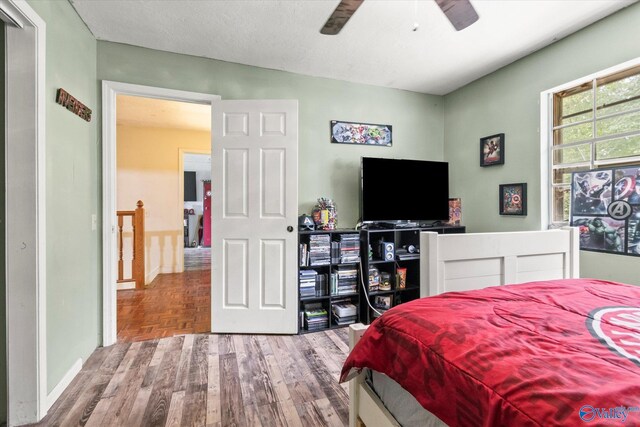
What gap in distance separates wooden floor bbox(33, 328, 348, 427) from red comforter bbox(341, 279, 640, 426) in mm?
769

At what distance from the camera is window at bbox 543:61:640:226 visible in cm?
211

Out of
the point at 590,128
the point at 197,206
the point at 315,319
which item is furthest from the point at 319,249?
the point at 197,206

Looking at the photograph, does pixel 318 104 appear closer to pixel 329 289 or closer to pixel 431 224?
pixel 431 224

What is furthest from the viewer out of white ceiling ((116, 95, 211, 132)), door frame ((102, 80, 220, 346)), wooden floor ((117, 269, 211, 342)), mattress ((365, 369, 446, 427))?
white ceiling ((116, 95, 211, 132))

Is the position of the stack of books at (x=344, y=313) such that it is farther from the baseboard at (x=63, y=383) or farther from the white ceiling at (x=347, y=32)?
the white ceiling at (x=347, y=32)

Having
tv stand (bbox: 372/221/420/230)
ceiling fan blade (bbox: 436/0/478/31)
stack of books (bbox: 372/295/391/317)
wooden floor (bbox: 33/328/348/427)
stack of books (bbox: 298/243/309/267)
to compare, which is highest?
ceiling fan blade (bbox: 436/0/478/31)

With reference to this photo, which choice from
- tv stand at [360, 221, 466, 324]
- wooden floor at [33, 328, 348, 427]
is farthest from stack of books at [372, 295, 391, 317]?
wooden floor at [33, 328, 348, 427]

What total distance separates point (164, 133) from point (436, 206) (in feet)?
13.9

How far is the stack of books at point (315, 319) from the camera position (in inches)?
106

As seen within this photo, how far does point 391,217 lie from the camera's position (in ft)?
9.73

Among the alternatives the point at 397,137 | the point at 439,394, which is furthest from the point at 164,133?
the point at 439,394

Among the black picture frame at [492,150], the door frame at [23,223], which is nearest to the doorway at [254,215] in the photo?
the door frame at [23,223]

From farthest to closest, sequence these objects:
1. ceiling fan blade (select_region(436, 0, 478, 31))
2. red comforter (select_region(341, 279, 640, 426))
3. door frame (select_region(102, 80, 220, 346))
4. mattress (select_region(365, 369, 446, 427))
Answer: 1. door frame (select_region(102, 80, 220, 346))
2. ceiling fan blade (select_region(436, 0, 478, 31))
3. mattress (select_region(365, 369, 446, 427))
4. red comforter (select_region(341, 279, 640, 426))

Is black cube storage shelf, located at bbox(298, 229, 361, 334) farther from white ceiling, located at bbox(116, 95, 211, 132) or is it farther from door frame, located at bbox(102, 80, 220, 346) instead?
white ceiling, located at bbox(116, 95, 211, 132)
